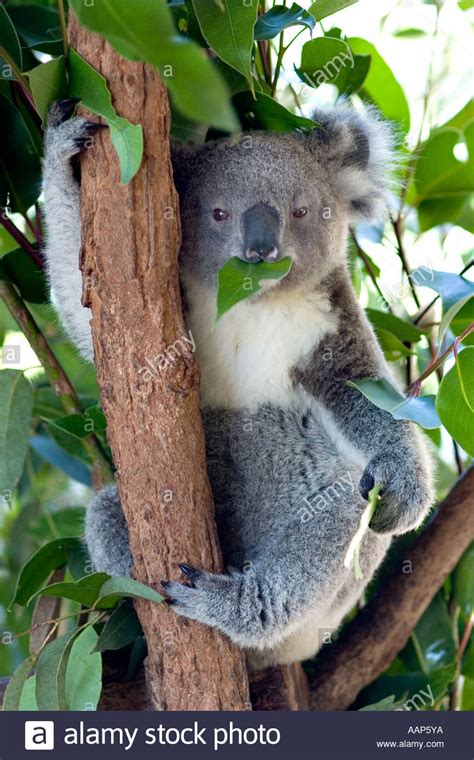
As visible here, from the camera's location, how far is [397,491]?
2.55 m

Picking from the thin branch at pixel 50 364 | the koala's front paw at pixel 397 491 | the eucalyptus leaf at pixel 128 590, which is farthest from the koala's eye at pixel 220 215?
the eucalyptus leaf at pixel 128 590

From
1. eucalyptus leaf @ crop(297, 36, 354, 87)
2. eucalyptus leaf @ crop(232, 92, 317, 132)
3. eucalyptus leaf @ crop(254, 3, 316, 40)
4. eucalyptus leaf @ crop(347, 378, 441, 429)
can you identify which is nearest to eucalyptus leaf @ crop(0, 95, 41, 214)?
eucalyptus leaf @ crop(232, 92, 317, 132)

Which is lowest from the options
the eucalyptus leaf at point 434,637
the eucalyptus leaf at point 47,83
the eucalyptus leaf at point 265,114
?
the eucalyptus leaf at point 434,637

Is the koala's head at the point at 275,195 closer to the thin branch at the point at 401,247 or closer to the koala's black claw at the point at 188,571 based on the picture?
the thin branch at the point at 401,247

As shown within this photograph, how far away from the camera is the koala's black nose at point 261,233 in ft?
7.91

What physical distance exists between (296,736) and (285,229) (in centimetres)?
156

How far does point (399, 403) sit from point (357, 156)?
3.59 ft

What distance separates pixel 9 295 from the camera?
9.77ft

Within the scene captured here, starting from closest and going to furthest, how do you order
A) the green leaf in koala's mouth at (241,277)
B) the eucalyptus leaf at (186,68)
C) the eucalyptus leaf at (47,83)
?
the eucalyptus leaf at (186,68), the green leaf in koala's mouth at (241,277), the eucalyptus leaf at (47,83)

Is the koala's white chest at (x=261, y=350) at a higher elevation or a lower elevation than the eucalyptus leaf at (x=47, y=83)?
lower

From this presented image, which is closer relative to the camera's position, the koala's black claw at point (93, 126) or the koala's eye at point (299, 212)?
the koala's black claw at point (93, 126)

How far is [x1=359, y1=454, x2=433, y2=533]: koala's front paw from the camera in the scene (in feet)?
8.26

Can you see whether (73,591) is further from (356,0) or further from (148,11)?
(356,0)

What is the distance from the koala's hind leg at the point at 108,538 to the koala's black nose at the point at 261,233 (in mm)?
1036
